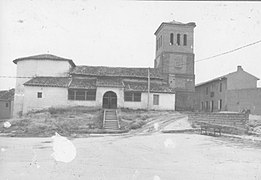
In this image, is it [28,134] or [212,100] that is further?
[212,100]

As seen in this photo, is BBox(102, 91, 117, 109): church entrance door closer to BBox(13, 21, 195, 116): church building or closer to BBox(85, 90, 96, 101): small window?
BBox(13, 21, 195, 116): church building

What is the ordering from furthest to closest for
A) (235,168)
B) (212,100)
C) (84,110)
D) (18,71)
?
(212,100) < (18,71) < (84,110) < (235,168)

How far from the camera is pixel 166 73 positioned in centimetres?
3691

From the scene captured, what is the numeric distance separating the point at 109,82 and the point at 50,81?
242 inches

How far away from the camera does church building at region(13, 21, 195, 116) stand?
29.5m

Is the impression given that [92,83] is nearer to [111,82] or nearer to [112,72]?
[111,82]

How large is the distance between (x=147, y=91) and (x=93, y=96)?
563cm

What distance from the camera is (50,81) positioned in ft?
99.3

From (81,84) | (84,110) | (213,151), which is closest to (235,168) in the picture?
(213,151)

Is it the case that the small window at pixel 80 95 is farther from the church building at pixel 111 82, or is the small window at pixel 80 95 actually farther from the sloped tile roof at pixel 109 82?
the sloped tile roof at pixel 109 82

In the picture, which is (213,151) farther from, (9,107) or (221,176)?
(9,107)

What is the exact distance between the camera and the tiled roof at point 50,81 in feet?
96.2

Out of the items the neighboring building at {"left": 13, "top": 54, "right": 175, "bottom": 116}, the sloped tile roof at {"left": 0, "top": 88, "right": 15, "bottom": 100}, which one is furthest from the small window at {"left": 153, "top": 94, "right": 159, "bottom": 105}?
the sloped tile roof at {"left": 0, "top": 88, "right": 15, "bottom": 100}

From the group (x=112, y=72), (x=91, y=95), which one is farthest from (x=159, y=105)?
(x=91, y=95)
